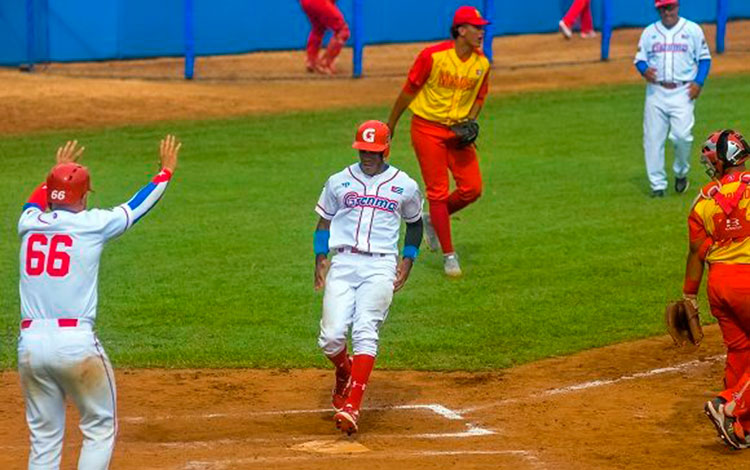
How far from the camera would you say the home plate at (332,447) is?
8930 millimetres

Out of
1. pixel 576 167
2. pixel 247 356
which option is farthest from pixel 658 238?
pixel 247 356

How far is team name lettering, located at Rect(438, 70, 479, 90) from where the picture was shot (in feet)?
43.4

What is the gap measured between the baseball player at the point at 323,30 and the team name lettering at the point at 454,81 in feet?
39.9

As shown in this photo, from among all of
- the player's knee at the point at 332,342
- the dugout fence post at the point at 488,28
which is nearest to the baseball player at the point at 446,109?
the player's knee at the point at 332,342

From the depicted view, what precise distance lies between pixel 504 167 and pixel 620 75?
808 cm

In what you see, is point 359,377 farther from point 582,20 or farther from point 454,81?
point 582,20

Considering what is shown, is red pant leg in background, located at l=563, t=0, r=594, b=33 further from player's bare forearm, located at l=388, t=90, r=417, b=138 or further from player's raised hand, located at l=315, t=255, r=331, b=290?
player's raised hand, located at l=315, t=255, r=331, b=290

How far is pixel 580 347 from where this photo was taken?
459 inches

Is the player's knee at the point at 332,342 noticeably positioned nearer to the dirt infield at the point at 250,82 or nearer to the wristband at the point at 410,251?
the wristband at the point at 410,251

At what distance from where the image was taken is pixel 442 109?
43.5 feet

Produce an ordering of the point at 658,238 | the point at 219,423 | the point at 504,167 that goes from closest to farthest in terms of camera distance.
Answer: the point at 219,423 → the point at 658,238 → the point at 504,167

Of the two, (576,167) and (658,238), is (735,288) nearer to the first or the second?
(658,238)

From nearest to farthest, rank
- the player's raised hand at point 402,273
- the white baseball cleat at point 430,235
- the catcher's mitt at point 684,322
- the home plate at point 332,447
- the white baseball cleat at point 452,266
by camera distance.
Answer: the home plate at point 332,447 → the catcher's mitt at point 684,322 → the player's raised hand at point 402,273 → the white baseball cleat at point 452,266 → the white baseball cleat at point 430,235

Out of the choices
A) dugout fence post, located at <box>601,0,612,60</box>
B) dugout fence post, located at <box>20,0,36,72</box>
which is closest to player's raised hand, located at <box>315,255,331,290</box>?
dugout fence post, located at <box>20,0,36,72</box>
